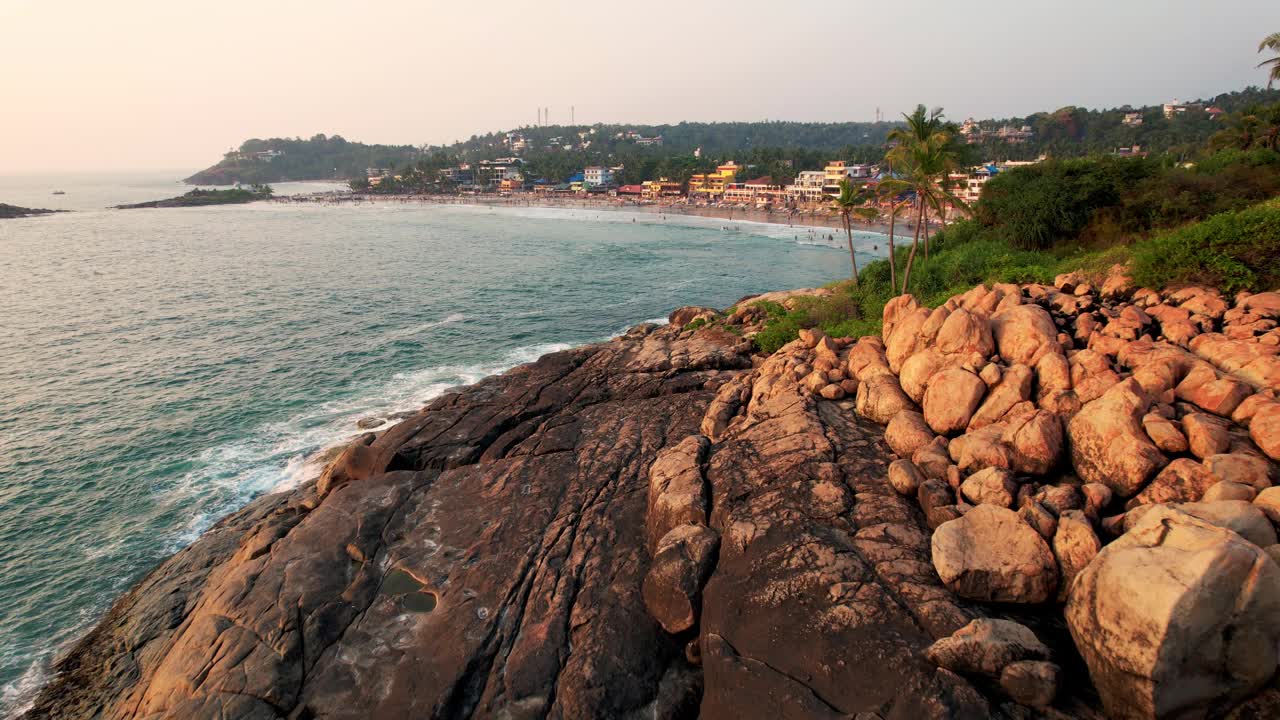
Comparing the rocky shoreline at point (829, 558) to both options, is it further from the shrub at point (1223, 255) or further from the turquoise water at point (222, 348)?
the turquoise water at point (222, 348)

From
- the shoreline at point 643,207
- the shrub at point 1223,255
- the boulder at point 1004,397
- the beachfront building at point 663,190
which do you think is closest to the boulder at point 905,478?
the boulder at point 1004,397

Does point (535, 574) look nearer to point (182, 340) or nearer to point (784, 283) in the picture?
point (182, 340)

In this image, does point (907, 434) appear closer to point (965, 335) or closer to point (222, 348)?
point (965, 335)

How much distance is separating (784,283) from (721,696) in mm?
53283

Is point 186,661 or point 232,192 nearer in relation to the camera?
point 186,661

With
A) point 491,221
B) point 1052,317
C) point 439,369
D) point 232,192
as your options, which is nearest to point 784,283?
point 439,369

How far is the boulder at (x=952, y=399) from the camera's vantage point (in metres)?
13.1

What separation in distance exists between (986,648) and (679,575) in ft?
16.2

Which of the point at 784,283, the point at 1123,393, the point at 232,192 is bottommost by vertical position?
the point at 784,283

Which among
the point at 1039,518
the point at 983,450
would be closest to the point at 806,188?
the point at 983,450

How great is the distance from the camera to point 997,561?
9.33m

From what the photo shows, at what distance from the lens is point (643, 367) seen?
2409cm

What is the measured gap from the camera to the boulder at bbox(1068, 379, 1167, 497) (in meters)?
10.0

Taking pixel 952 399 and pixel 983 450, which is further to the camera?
pixel 952 399
